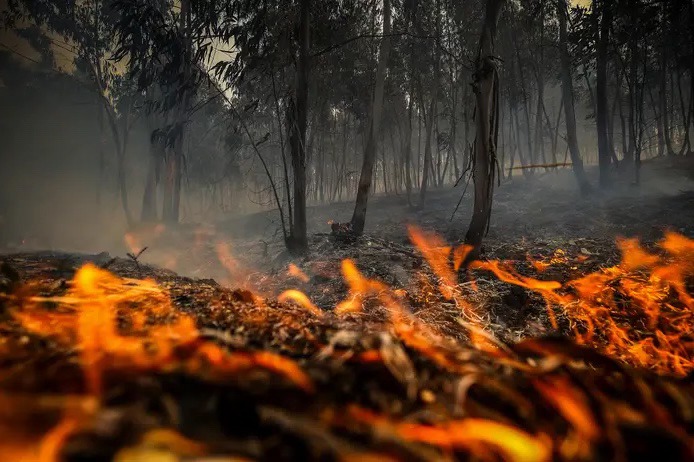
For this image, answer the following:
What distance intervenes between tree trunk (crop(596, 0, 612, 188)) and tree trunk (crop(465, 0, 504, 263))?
34.5 ft

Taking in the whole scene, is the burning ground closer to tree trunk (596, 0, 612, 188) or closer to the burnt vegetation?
the burnt vegetation

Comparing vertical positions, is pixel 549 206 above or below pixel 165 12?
below

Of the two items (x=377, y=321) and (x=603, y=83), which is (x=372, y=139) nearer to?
(x=377, y=321)

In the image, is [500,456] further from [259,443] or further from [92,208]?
[92,208]

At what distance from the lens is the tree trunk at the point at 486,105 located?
5.60 meters

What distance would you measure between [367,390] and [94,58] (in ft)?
76.6

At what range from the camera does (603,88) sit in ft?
44.4

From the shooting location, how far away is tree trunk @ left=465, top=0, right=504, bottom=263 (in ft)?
18.4

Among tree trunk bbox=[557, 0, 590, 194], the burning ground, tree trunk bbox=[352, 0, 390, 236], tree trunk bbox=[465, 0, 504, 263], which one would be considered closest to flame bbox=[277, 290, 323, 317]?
the burning ground

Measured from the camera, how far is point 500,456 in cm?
84

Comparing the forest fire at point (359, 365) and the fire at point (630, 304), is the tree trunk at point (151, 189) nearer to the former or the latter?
the fire at point (630, 304)

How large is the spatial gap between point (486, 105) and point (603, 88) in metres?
11.8

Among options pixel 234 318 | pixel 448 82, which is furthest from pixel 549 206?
pixel 234 318

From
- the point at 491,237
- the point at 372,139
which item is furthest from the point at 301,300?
the point at 491,237
